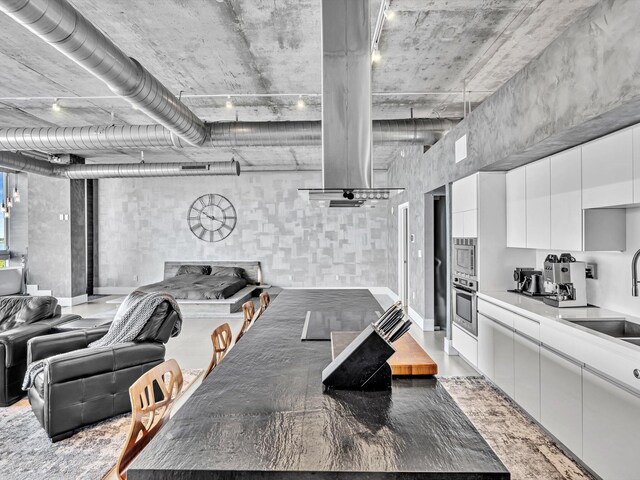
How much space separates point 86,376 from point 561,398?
328 centimetres

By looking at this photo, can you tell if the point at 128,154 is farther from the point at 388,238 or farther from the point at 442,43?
the point at 442,43

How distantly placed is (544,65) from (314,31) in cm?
179

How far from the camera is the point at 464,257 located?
4129 mm

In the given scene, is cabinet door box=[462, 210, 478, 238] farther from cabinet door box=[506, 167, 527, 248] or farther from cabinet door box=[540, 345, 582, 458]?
cabinet door box=[540, 345, 582, 458]

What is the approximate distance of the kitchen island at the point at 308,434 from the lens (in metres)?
1.03

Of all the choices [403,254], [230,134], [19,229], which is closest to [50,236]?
[19,229]

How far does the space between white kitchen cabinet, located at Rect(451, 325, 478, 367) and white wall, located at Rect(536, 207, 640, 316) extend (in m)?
Result: 1.21

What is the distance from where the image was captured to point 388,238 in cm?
934

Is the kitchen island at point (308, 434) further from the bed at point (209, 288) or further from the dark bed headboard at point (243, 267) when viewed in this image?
the dark bed headboard at point (243, 267)

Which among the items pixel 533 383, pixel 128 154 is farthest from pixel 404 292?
pixel 128 154

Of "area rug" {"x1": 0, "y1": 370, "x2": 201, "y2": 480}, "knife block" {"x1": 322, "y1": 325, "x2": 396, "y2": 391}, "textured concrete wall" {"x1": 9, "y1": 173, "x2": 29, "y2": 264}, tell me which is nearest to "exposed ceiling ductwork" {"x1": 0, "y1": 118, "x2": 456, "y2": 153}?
"area rug" {"x1": 0, "y1": 370, "x2": 201, "y2": 480}

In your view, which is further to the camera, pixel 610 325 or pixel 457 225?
pixel 457 225

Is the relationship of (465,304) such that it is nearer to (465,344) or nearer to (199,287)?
(465,344)

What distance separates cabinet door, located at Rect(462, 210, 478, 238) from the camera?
12.7 ft
